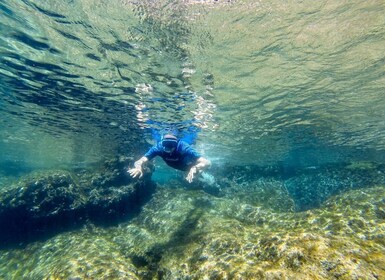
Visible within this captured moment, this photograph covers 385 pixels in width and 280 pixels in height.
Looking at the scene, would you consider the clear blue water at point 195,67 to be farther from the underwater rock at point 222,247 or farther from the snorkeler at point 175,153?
the underwater rock at point 222,247

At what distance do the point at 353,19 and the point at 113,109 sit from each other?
519 inches

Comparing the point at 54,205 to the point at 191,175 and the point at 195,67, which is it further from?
the point at 195,67

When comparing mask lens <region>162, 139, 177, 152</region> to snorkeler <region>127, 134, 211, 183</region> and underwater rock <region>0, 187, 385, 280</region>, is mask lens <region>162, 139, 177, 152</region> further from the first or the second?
underwater rock <region>0, 187, 385, 280</region>

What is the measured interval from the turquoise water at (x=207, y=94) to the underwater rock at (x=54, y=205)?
717 mm

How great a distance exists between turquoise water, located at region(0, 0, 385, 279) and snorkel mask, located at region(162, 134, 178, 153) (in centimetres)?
338

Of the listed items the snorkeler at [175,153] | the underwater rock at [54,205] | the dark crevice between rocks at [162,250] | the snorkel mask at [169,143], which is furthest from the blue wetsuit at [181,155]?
the underwater rock at [54,205]

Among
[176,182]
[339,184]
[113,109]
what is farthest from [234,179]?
[113,109]

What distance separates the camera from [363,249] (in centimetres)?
488

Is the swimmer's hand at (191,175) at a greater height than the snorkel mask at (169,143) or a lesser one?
lesser

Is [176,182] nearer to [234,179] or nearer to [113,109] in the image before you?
[234,179]

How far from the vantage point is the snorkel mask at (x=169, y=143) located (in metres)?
9.25

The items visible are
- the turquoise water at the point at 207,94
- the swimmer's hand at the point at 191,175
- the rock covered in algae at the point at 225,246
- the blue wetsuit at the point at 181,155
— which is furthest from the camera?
the blue wetsuit at the point at 181,155

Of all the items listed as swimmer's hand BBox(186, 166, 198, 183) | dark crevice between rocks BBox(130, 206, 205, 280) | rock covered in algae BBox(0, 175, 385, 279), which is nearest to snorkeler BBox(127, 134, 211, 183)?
swimmer's hand BBox(186, 166, 198, 183)

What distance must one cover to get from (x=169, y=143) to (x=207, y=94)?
501 centimetres
